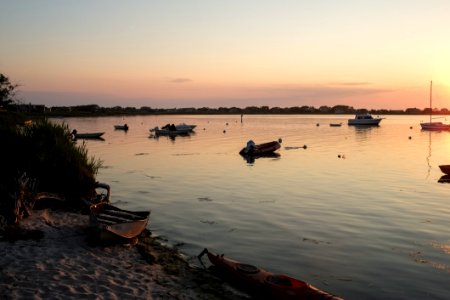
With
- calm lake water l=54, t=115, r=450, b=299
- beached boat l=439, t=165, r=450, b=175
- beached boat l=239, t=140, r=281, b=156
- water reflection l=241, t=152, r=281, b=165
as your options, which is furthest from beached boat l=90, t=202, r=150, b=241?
beached boat l=239, t=140, r=281, b=156

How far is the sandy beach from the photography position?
1152 cm

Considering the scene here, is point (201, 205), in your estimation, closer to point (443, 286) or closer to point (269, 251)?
point (269, 251)

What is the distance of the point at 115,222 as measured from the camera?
1683 cm

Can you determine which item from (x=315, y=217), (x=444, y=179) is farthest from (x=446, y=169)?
(x=315, y=217)

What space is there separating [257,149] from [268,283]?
44.9 metres

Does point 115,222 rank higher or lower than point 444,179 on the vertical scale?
higher

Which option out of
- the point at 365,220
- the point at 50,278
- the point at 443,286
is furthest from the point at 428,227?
the point at 50,278

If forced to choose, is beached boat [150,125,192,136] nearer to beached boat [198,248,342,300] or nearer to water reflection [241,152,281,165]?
water reflection [241,152,281,165]

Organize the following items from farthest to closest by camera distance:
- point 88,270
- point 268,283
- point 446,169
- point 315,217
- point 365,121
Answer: point 365,121 < point 446,169 < point 315,217 < point 88,270 < point 268,283

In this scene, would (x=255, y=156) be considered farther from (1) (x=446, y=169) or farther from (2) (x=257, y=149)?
(1) (x=446, y=169)

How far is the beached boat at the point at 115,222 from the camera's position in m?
15.7

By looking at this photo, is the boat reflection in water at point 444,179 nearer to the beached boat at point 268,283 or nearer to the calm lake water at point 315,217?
the calm lake water at point 315,217

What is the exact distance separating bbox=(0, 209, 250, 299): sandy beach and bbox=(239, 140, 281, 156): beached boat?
39032mm

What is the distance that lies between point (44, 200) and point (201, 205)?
29.3ft
